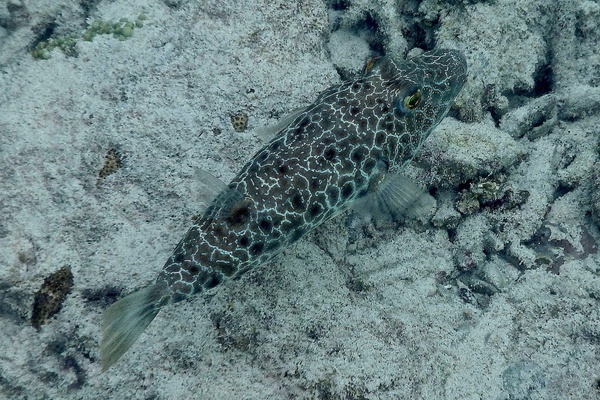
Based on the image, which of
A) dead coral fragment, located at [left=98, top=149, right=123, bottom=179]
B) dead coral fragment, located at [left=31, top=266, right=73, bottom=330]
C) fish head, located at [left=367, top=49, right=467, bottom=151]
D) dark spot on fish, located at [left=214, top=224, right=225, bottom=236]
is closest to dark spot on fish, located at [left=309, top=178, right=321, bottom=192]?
dark spot on fish, located at [left=214, top=224, right=225, bottom=236]

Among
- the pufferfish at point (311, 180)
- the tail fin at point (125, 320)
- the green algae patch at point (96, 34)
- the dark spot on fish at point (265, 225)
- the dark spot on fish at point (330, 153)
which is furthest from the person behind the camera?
the green algae patch at point (96, 34)

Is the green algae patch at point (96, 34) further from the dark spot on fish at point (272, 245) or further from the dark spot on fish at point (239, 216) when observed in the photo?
the dark spot on fish at point (272, 245)

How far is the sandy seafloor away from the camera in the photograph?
11.9 feet

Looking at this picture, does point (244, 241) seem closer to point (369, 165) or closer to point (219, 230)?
point (219, 230)

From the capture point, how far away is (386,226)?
4.84m

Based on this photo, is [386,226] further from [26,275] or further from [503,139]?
[26,275]

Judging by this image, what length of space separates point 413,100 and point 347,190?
1.08 m

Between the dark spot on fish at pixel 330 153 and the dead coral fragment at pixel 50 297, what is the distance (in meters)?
2.86

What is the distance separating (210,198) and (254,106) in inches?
75.7

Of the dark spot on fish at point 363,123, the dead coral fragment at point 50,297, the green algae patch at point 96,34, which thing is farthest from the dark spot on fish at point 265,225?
the green algae patch at point 96,34

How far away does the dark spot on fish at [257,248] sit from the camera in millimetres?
3321

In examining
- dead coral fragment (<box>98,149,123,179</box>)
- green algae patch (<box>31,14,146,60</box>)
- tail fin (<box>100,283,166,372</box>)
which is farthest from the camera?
green algae patch (<box>31,14,146,60</box>)

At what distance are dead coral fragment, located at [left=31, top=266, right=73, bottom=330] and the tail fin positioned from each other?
106cm

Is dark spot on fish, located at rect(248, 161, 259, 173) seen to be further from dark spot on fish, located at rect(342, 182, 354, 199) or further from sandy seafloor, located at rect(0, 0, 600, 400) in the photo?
dark spot on fish, located at rect(342, 182, 354, 199)
